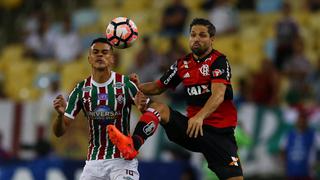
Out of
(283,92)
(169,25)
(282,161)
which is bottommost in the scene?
(282,161)

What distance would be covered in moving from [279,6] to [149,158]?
4620 mm

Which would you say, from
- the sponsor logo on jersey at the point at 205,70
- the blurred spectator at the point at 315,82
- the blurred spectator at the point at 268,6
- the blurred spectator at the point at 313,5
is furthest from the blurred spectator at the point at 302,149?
the sponsor logo on jersey at the point at 205,70

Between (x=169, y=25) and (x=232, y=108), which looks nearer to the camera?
(x=232, y=108)

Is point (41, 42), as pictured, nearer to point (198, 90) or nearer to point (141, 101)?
point (198, 90)

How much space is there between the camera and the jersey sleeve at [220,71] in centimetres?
1067

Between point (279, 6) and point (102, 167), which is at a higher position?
point (279, 6)

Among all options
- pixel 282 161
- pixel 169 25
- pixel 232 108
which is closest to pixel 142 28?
→ pixel 169 25

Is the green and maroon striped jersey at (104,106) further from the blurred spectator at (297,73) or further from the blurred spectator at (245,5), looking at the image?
the blurred spectator at (245,5)

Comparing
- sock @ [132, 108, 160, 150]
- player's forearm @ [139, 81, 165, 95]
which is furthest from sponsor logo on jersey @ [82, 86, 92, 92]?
player's forearm @ [139, 81, 165, 95]

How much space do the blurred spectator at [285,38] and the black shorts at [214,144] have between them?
7.71 meters

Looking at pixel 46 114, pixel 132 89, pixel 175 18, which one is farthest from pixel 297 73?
pixel 132 89

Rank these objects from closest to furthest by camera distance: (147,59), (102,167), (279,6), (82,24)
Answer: (102,167) → (147,59) → (279,6) → (82,24)

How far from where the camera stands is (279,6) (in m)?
20.2

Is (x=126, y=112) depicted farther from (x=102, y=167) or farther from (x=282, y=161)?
(x=282, y=161)
